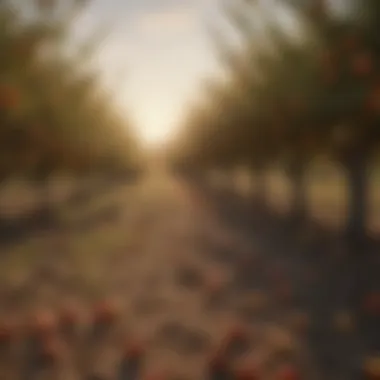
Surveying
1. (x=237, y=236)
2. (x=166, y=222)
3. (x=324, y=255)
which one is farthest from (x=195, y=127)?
(x=324, y=255)

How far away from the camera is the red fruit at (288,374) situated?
19.1 ft

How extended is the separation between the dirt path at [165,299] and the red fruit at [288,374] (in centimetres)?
10

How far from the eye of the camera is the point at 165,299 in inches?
400

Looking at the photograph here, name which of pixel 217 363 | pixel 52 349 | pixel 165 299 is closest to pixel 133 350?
pixel 52 349

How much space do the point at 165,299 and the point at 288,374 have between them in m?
4.43

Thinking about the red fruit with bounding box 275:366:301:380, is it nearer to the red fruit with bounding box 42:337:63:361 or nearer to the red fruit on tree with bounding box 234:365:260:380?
the red fruit on tree with bounding box 234:365:260:380

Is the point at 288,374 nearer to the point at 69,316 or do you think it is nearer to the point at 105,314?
the point at 105,314

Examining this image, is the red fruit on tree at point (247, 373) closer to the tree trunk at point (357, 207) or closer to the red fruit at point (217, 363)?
the red fruit at point (217, 363)

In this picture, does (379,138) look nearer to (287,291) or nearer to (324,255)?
(324,255)

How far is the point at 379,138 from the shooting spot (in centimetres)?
1288

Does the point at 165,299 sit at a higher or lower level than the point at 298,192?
lower

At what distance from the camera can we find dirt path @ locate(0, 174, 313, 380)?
23.1 ft

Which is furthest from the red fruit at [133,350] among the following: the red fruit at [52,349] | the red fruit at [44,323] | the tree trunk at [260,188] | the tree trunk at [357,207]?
the tree trunk at [260,188]

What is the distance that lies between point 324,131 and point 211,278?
3.26 metres
